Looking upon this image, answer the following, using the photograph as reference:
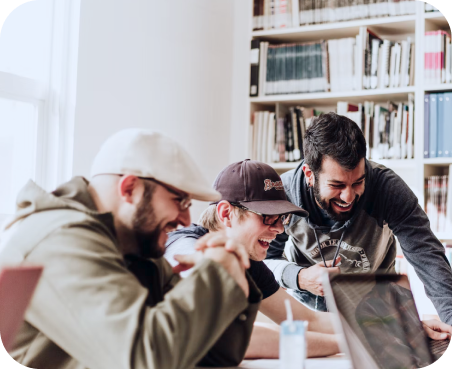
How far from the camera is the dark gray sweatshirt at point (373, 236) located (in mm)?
1970

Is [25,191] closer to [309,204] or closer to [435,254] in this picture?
[309,204]

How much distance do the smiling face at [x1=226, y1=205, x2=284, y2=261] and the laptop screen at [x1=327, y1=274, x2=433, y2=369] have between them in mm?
657

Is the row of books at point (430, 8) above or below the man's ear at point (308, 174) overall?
above

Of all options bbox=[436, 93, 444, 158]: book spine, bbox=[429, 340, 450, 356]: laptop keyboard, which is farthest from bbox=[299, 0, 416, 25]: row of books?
bbox=[429, 340, 450, 356]: laptop keyboard

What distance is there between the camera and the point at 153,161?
1013 mm

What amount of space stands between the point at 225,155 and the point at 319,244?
1.41m

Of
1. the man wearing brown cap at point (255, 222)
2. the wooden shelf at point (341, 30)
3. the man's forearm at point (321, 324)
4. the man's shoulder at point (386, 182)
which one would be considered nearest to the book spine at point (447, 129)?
the wooden shelf at point (341, 30)

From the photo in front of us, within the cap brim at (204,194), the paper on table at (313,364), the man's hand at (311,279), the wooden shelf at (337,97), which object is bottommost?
the paper on table at (313,364)

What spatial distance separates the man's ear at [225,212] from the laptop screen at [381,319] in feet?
2.33

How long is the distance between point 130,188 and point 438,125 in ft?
8.00

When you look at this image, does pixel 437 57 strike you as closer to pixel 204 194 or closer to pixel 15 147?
pixel 15 147

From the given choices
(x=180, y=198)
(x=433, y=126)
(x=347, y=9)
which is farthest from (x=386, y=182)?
(x=347, y=9)

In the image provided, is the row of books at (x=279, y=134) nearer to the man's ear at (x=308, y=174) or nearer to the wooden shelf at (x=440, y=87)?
the wooden shelf at (x=440, y=87)

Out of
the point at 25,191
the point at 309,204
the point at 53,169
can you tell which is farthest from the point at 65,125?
the point at 25,191
